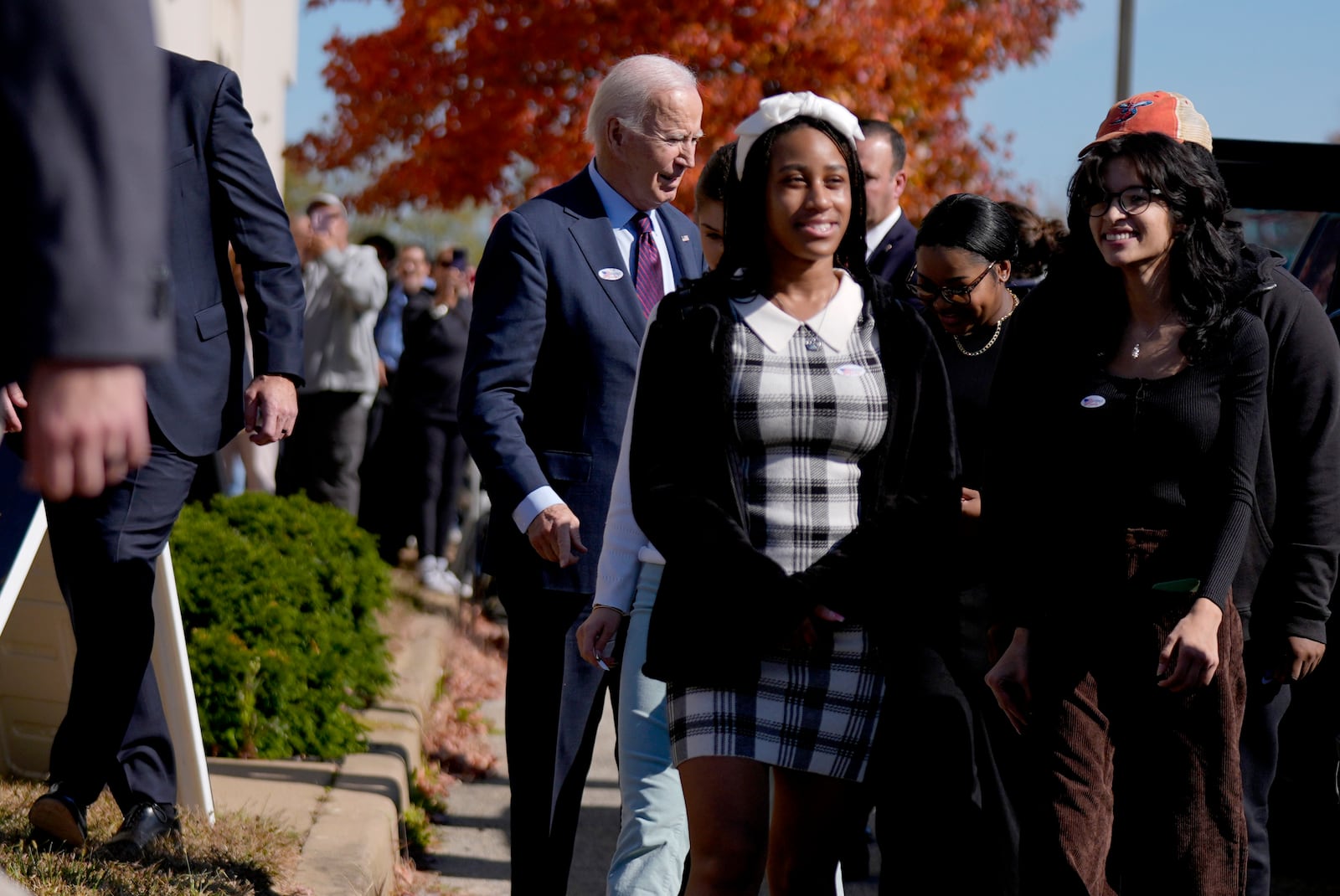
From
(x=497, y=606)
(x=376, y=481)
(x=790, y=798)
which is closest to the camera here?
(x=790, y=798)

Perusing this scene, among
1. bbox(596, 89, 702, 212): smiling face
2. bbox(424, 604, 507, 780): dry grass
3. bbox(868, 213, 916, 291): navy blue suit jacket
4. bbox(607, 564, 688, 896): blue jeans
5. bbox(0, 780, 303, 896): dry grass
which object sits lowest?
bbox(424, 604, 507, 780): dry grass

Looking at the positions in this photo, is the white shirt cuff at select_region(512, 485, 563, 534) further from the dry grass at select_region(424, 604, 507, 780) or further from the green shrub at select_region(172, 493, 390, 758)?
the dry grass at select_region(424, 604, 507, 780)

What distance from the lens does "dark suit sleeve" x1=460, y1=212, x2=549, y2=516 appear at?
3689mm

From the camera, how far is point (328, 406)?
421 inches

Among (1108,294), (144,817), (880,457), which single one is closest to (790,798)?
(880,457)

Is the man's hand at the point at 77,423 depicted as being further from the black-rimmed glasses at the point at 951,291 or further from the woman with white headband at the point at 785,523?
the black-rimmed glasses at the point at 951,291

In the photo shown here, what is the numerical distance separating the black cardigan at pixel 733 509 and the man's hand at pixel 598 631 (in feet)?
0.93

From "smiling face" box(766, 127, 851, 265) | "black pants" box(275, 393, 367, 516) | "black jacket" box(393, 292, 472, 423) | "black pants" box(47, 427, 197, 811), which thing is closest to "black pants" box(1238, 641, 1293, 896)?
"smiling face" box(766, 127, 851, 265)

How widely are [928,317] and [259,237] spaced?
5.93 ft

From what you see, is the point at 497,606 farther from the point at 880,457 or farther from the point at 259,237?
the point at 880,457

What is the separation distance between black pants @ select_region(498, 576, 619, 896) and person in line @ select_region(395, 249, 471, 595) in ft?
22.3

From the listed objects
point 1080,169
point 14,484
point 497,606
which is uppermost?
point 1080,169

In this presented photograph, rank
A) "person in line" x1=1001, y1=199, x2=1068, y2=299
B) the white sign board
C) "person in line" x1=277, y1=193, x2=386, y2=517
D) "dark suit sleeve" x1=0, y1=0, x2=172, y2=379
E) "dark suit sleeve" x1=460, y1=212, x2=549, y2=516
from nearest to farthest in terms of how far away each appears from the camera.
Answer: "dark suit sleeve" x1=0, y1=0, x2=172, y2=379
"dark suit sleeve" x1=460, y1=212, x2=549, y2=516
the white sign board
"person in line" x1=1001, y1=199, x2=1068, y2=299
"person in line" x1=277, y1=193, x2=386, y2=517

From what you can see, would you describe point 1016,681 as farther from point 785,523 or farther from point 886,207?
point 886,207
